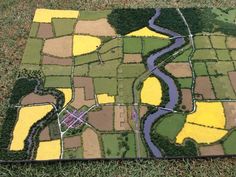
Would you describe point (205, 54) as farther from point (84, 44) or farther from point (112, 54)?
point (84, 44)

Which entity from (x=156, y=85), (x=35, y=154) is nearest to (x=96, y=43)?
(x=156, y=85)

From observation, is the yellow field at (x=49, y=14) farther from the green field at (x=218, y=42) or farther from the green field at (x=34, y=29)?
the green field at (x=218, y=42)

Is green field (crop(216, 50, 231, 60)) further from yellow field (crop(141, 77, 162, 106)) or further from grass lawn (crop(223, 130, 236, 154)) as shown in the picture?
grass lawn (crop(223, 130, 236, 154))

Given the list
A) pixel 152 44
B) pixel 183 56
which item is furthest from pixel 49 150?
pixel 183 56

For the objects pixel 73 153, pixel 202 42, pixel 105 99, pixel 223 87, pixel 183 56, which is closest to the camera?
pixel 73 153

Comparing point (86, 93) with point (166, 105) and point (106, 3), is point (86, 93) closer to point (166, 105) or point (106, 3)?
point (166, 105)

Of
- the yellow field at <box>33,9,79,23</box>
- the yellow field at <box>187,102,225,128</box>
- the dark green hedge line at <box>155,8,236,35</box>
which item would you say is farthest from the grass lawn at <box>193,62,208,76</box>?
the yellow field at <box>33,9,79,23</box>
